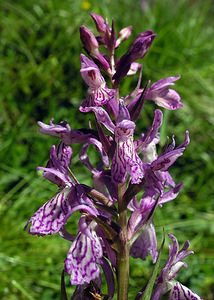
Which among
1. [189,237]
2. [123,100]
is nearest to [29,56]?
[189,237]

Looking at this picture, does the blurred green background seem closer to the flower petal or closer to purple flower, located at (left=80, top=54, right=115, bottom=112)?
the flower petal

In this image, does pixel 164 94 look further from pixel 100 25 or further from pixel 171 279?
pixel 171 279

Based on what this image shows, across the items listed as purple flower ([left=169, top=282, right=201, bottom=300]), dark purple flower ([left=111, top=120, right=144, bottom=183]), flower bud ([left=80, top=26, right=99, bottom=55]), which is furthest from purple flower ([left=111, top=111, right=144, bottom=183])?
purple flower ([left=169, top=282, right=201, bottom=300])

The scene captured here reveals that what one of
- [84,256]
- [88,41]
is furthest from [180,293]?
[88,41]

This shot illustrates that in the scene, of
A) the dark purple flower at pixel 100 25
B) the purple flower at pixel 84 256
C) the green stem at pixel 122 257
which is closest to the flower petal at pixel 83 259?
the purple flower at pixel 84 256

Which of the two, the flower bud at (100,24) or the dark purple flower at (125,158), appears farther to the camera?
the flower bud at (100,24)

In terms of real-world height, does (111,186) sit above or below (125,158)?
below

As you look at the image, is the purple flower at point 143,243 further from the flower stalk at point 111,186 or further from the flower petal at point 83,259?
the flower petal at point 83,259
